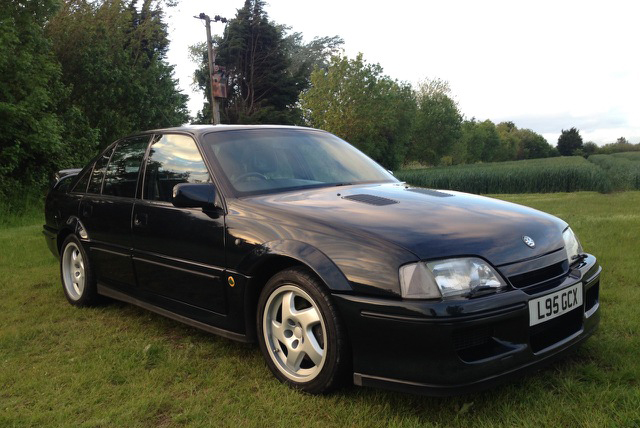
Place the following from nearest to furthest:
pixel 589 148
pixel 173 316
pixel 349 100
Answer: pixel 173 316 < pixel 349 100 < pixel 589 148

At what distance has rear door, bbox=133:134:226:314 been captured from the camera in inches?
124

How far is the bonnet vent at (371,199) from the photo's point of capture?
115 inches

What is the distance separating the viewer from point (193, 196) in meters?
3.14

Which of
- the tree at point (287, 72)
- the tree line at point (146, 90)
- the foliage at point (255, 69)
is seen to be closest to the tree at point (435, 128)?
the tree line at point (146, 90)

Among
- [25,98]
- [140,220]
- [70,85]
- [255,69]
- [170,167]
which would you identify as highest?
[255,69]

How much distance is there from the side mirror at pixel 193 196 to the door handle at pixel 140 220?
62 cm

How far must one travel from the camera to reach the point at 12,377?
321 cm

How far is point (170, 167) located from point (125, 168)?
72cm

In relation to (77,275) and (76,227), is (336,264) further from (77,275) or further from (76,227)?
(77,275)

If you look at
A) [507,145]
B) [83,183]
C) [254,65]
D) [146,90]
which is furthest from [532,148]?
[83,183]

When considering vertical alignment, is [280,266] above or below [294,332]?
above

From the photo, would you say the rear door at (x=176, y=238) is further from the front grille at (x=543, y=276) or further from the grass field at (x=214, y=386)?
the front grille at (x=543, y=276)

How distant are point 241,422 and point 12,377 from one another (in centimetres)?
168

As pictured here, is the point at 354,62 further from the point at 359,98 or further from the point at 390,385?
the point at 390,385
